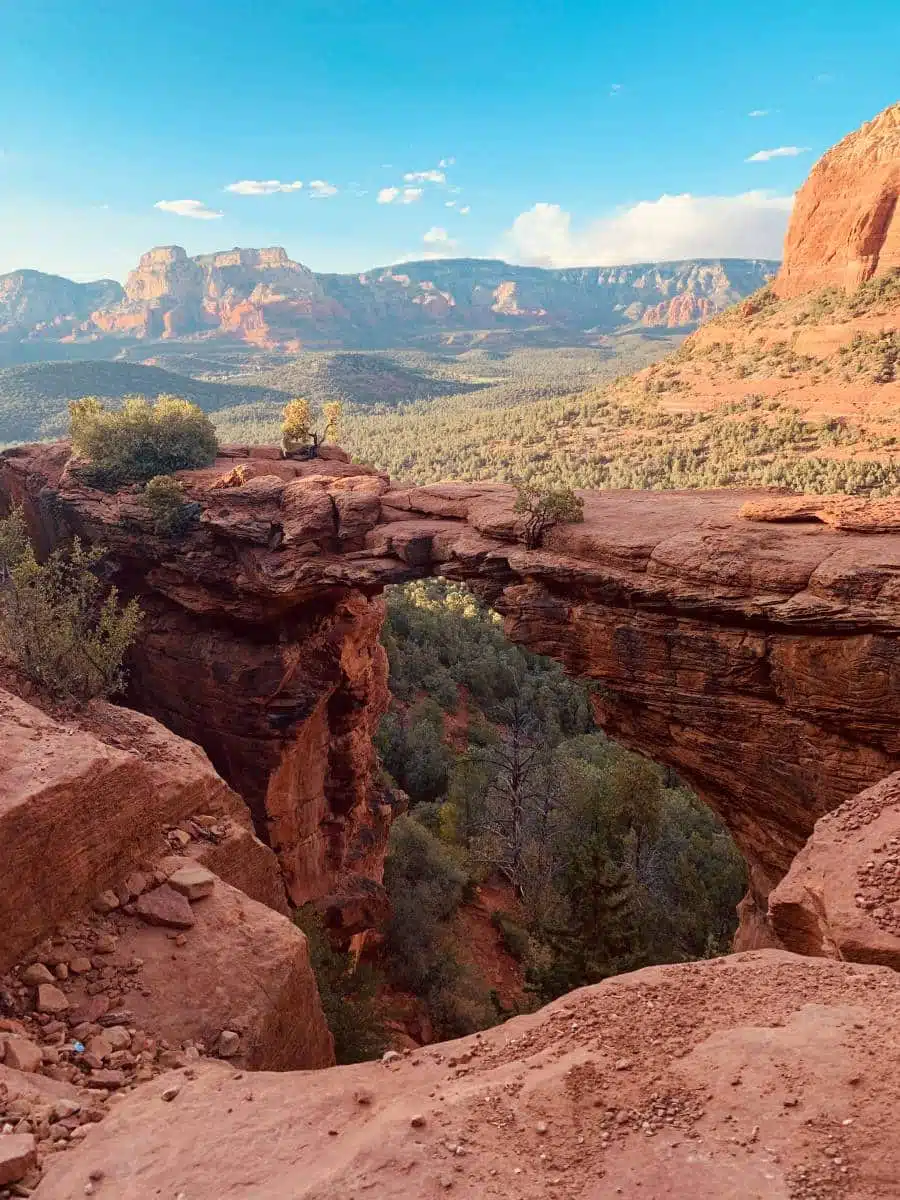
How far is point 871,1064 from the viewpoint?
5.07 m

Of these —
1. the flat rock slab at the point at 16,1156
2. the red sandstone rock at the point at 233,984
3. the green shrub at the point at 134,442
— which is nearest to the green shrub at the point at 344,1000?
the red sandstone rock at the point at 233,984

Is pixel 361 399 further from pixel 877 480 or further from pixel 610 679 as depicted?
pixel 610 679

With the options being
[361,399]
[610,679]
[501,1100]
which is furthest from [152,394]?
[501,1100]

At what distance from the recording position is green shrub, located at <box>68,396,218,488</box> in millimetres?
22266

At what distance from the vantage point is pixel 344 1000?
14.9m

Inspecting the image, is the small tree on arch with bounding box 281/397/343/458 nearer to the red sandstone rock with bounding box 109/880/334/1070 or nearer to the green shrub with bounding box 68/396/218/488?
the green shrub with bounding box 68/396/218/488

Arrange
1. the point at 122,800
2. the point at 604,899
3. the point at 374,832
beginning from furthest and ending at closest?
1. the point at 374,832
2. the point at 604,899
3. the point at 122,800

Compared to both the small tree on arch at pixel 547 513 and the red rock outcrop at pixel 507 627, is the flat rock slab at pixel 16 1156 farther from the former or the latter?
the small tree on arch at pixel 547 513

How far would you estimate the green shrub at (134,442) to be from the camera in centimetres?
2227

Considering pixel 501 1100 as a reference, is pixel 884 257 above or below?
above

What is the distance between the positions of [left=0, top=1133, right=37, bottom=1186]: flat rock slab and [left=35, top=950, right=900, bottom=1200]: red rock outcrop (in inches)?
7.4

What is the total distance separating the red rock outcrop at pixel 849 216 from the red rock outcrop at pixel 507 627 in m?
47.1

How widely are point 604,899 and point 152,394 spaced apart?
117 m

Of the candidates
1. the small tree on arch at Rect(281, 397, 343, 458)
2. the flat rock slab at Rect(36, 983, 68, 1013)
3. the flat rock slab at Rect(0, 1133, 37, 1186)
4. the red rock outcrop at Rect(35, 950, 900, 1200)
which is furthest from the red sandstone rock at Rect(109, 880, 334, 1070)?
the small tree on arch at Rect(281, 397, 343, 458)
